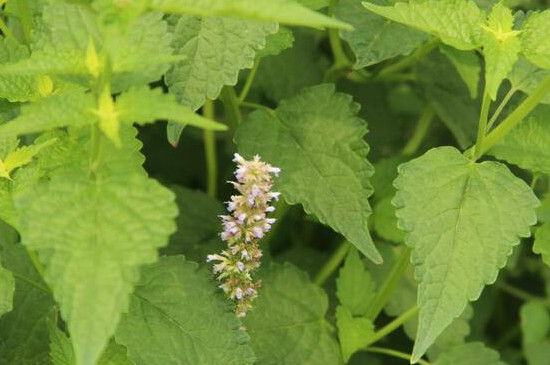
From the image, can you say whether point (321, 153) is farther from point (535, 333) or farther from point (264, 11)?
point (535, 333)

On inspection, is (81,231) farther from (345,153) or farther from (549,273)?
(549,273)

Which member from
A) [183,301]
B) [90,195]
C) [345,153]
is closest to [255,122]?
[345,153]

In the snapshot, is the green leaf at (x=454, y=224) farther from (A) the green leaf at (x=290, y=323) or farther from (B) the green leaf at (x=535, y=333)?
(B) the green leaf at (x=535, y=333)

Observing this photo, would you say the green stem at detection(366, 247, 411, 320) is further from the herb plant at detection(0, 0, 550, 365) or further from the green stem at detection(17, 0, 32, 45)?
the green stem at detection(17, 0, 32, 45)

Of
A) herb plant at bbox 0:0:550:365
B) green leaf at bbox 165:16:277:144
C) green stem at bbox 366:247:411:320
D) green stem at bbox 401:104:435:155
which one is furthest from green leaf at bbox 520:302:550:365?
green leaf at bbox 165:16:277:144

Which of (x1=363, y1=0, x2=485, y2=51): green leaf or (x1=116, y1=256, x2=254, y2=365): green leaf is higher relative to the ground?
(x1=363, y1=0, x2=485, y2=51): green leaf

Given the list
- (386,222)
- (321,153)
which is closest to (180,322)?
(321,153)
